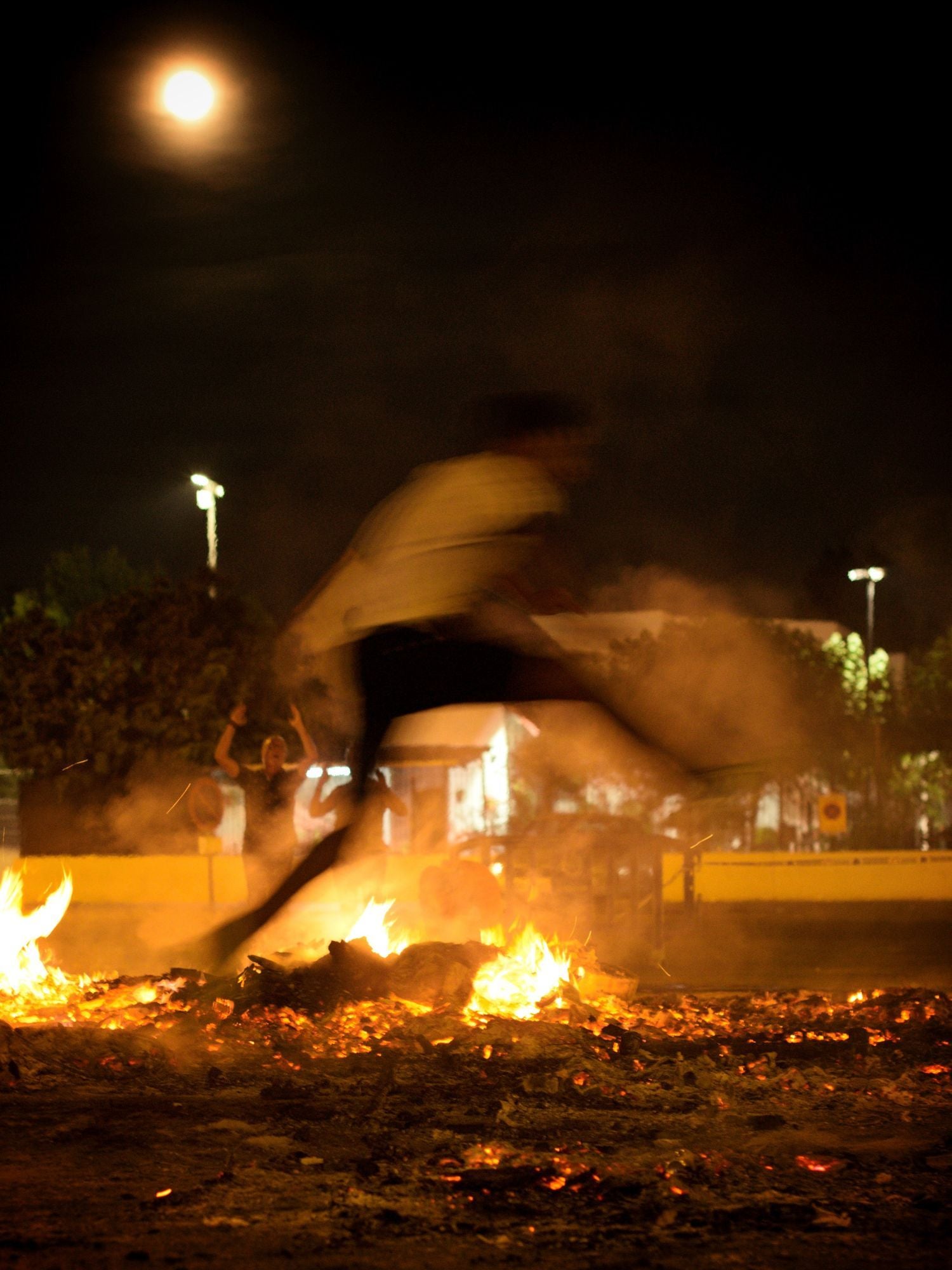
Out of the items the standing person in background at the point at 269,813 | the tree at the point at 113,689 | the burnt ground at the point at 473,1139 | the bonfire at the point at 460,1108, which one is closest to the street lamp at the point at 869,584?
the tree at the point at 113,689

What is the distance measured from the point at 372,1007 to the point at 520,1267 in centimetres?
228

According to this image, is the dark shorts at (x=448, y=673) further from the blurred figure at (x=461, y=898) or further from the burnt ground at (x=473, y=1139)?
the blurred figure at (x=461, y=898)

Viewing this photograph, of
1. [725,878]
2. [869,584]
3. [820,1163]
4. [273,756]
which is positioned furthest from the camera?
[869,584]

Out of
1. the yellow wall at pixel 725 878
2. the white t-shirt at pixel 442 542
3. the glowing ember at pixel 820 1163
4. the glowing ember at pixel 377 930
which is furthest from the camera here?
the yellow wall at pixel 725 878

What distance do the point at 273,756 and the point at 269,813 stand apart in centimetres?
50

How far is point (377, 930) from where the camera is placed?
5922mm

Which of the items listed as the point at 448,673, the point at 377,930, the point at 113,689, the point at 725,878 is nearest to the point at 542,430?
the point at 448,673

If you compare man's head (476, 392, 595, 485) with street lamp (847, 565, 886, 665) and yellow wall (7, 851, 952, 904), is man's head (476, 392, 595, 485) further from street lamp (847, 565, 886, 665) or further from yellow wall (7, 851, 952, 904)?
street lamp (847, 565, 886, 665)

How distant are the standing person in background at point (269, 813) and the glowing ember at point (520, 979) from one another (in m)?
2.74

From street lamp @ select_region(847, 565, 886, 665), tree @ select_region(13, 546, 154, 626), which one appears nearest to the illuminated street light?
street lamp @ select_region(847, 565, 886, 665)

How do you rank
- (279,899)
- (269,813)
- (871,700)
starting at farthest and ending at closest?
(871,700) → (269,813) → (279,899)

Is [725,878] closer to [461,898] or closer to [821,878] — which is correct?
[821,878]

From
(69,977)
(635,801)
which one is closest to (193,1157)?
(69,977)

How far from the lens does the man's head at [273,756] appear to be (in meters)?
8.56
